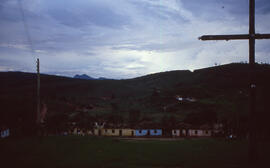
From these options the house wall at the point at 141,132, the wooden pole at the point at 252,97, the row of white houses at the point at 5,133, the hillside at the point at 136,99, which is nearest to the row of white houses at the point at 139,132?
the house wall at the point at 141,132

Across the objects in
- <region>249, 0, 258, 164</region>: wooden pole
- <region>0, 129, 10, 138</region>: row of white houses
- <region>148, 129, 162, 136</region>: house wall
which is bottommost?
<region>148, 129, 162, 136</region>: house wall

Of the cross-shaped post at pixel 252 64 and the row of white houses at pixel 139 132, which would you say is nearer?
the cross-shaped post at pixel 252 64

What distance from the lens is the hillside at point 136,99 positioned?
35.1 metres

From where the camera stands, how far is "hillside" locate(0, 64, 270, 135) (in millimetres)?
35125

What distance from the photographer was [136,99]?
3450 inches

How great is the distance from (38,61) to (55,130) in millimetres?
14321

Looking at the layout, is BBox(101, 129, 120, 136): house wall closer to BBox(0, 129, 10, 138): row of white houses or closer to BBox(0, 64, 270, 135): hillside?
BBox(0, 64, 270, 135): hillside

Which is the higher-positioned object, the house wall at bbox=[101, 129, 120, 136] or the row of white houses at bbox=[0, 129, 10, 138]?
the row of white houses at bbox=[0, 129, 10, 138]

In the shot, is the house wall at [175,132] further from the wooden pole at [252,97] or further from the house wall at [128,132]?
the wooden pole at [252,97]

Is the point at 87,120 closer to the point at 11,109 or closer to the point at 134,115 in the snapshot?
the point at 134,115

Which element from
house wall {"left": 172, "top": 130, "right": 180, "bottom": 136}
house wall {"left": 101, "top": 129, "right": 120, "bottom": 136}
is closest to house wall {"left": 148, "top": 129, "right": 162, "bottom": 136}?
house wall {"left": 172, "top": 130, "right": 180, "bottom": 136}

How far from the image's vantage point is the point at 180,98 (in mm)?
82062

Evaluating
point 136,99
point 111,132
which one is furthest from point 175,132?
point 136,99

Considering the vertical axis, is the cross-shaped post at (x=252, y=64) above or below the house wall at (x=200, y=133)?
above
